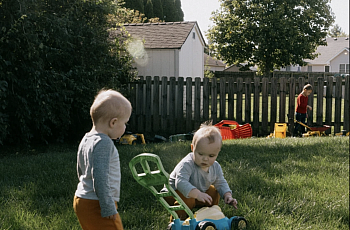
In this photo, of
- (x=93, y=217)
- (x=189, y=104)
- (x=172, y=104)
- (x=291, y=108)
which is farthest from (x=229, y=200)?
(x=291, y=108)

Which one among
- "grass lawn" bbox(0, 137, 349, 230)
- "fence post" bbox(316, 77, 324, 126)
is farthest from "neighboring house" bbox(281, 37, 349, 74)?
"grass lawn" bbox(0, 137, 349, 230)

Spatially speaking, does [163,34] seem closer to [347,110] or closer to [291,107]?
[291,107]

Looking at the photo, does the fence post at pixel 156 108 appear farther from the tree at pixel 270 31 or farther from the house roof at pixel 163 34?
the tree at pixel 270 31

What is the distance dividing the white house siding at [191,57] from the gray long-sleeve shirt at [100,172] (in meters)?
12.5

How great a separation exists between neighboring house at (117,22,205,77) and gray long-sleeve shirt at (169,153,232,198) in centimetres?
1001

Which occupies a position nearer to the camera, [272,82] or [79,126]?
[79,126]

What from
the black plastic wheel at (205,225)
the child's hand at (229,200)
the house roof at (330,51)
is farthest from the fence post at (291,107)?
the house roof at (330,51)

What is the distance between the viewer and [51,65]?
27.4 feet

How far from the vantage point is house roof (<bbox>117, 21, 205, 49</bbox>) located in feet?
47.8

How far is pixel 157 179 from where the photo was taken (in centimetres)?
297

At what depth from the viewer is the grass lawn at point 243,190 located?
3.47 metres

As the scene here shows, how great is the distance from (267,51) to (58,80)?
26.0 meters

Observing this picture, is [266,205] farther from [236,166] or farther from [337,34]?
[337,34]

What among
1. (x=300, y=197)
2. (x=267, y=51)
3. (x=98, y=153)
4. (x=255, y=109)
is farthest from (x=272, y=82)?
(x=267, y=51)
